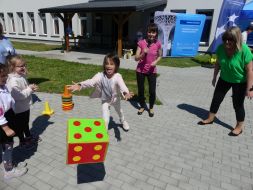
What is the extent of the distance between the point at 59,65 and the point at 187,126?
27.0ft

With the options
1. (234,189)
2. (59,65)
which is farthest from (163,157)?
(59,65)

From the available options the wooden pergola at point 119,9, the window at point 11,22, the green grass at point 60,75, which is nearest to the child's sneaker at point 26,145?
the green grass at point 60,75

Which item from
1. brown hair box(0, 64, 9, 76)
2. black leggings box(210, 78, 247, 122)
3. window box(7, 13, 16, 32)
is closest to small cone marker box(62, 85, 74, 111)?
brown hair box(0, 64, 9, 76)

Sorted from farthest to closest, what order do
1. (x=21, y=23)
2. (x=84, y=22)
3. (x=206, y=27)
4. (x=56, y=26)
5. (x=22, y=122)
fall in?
(x=21, y=23) → (x=56, y=26) → (x=84, y=22) → (x=206, y=27) → (x=22, y=122)

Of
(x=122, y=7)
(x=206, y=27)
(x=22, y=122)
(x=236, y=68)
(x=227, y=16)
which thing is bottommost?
(x=22, y=122)

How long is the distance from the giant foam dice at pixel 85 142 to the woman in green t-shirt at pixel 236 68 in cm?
275

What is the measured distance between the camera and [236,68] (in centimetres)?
453

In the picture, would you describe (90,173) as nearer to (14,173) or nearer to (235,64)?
(14,173)

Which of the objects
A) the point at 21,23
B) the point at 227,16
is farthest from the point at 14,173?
the point at 21,23

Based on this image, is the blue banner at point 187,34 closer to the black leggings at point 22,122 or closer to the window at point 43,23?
the black leggings at point 22,122

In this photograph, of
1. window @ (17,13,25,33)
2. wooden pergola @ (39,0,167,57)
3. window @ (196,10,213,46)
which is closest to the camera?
wooden pergola @ (39,0,167,57)

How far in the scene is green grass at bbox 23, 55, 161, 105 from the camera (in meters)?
8.07

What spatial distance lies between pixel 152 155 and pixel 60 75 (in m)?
6.67

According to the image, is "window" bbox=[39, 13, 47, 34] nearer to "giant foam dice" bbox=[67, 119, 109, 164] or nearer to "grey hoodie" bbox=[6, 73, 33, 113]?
"grey hoodie" bbox=[6, 73, 33, 113]
